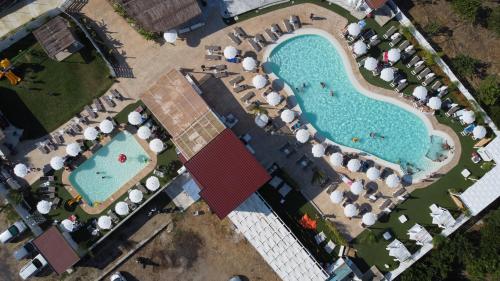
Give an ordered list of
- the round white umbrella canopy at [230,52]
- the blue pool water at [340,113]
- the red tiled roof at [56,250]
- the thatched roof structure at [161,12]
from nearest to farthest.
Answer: the red tiled roof at [56,250]
the thatched roof structure at [161,12]
the round white umbrella canopy at [230,52]
the blue pool water at [340,113]

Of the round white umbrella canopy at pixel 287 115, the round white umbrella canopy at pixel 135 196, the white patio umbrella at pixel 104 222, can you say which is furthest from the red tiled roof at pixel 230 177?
the white patio umbrella at pixel 104 222

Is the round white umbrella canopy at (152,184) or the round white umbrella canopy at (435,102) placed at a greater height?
the round white umbrella canopy at (152,184)

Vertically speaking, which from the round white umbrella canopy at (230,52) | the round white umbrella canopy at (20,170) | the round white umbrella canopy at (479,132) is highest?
the round white umbrella canopy at (20,170)

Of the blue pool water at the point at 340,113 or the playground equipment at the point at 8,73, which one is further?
the blue pool water at the point at 340,113

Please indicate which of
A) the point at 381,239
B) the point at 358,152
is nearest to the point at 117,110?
the point at 358,152

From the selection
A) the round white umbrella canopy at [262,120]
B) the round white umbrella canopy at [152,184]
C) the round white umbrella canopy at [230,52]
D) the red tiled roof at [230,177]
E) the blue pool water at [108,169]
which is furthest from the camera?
the blue pool water at [108,169]

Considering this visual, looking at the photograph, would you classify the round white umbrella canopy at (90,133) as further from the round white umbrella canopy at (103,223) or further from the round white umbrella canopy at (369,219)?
the round white umbrella canopy at (369,219)

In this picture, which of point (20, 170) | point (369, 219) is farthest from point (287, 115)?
point (20, 170)

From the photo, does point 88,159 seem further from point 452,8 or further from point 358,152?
point 452,8
